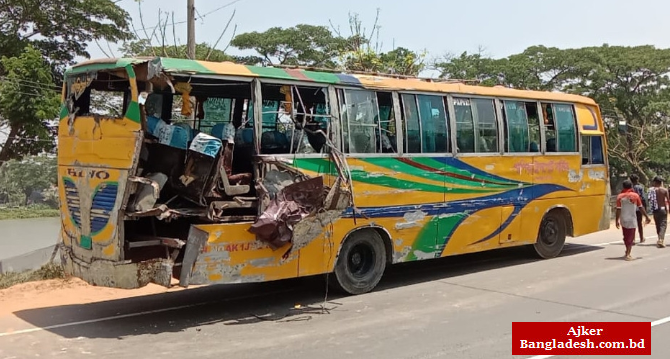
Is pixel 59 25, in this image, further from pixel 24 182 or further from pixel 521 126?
pixel 24 182

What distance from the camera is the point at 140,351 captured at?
19.7 ft

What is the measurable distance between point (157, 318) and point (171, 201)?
1.47 m

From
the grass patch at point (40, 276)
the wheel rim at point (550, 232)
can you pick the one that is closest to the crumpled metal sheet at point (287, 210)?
the grass patch at point (40, 276)

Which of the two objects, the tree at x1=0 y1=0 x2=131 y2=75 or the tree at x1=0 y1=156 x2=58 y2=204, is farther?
the tree at x1=0 y1=156 x2=58 y2=204

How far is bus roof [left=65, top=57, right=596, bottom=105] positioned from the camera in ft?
22.1

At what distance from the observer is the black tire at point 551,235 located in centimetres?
1147

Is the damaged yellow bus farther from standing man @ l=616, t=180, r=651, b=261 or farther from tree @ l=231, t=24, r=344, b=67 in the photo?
tree @ l=231, t=24, r=344, b=67

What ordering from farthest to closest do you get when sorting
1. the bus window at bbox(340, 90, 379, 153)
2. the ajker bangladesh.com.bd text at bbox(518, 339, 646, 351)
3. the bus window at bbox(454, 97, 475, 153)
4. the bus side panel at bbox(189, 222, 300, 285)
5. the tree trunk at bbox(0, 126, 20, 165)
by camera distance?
the tree trunk at bbox(0, 126, 20, 165), the bus window at bbox(454, 97, 475, 153), the bus window at bbox(340, 90, 379, 153), the bus side panel at bbox(189, 222, 300, 285), the ajker bangladesh.com.bd text at bbox(518, 339, 646, 351)

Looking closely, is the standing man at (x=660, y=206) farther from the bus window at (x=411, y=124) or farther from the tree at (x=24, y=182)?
the tree at (x=24, y=182)

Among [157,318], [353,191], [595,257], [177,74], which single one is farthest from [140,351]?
[595,257]

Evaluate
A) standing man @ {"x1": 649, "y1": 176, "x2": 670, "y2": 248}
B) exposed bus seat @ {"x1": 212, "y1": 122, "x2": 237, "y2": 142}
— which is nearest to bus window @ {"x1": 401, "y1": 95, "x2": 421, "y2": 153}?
exposed bus seat @ {"x1": 212, "y1": 122, "x2": 237, "y2": 142}

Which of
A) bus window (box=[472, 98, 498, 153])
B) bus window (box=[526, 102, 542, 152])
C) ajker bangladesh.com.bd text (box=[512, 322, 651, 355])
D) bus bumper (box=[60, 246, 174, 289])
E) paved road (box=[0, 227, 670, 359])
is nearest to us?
ajker bangladesh.com.bd text (box=[512, 322, 651, 355])

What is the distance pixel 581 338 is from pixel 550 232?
565cm

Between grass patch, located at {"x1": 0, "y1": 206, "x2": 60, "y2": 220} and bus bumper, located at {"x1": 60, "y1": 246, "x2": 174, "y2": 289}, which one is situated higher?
bus bumper, located at {"x1": 60, "y1": 246, "x2": 174, "y2": 289}
